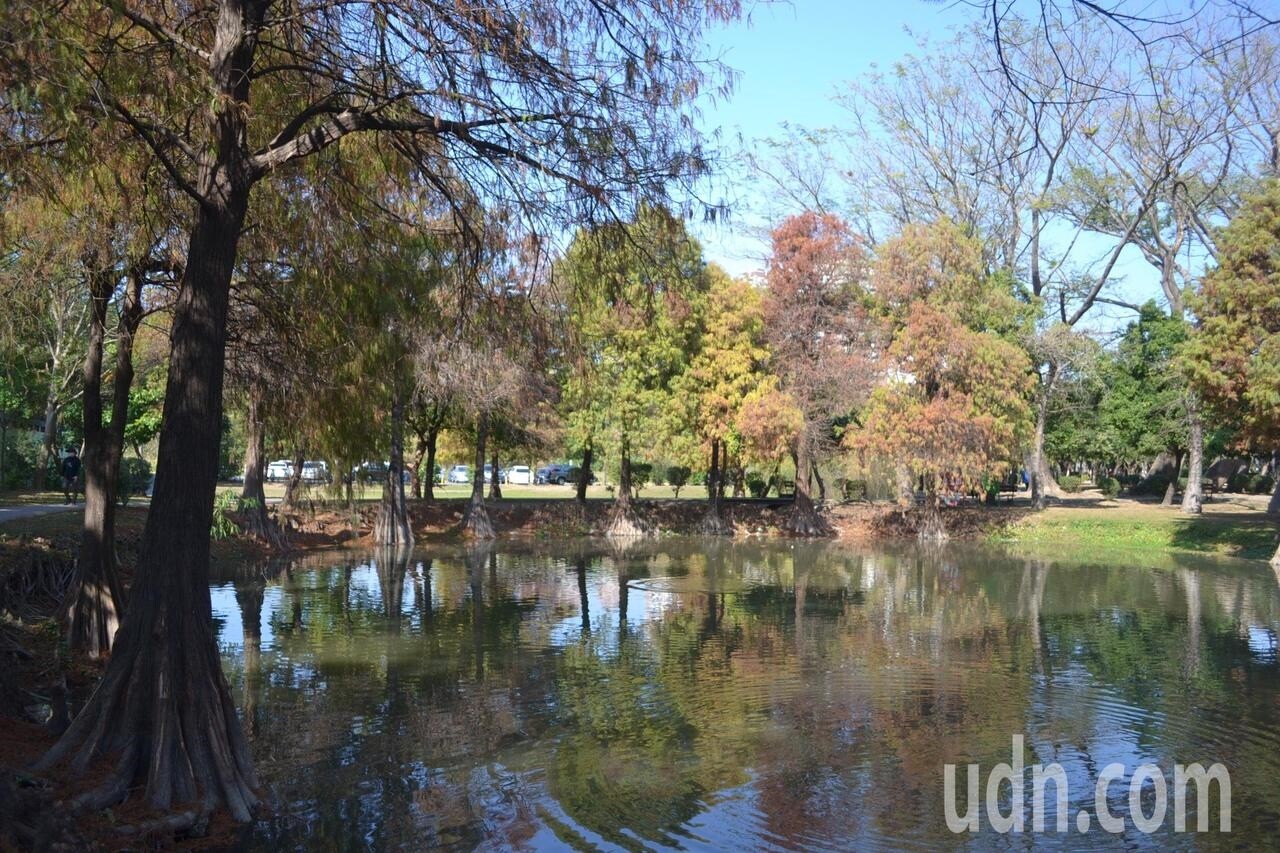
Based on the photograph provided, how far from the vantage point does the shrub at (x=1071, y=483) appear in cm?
5375

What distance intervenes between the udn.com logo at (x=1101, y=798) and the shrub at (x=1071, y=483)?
47.2 meters

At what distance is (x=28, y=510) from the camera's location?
73.0 feet

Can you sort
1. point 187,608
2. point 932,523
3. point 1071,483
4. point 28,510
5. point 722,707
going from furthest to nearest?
point 1071,483
point 932,523
point 28,510
point 722,707
point 187,608

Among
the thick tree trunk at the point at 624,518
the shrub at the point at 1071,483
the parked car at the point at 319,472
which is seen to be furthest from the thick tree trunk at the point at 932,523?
the parked car at the point at 319,472

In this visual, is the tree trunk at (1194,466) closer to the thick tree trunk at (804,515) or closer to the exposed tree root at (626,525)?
the thick tree trunk at (804,515)

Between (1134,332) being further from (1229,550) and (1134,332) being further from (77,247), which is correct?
(77,247)

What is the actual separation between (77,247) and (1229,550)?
101ft

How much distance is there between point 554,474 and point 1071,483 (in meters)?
34.7

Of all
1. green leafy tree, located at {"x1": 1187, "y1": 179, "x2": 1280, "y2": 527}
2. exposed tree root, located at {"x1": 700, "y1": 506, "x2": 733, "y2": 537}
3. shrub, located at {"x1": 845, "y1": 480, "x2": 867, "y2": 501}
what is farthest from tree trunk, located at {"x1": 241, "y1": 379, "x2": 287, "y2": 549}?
shrub, located at {"x1": 845, "y1": 480, "x2": 867, "y2": 501}

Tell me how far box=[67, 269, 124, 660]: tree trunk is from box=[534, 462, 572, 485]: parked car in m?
60.2

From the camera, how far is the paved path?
66.3ft

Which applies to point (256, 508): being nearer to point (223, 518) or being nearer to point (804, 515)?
point (223, 518)

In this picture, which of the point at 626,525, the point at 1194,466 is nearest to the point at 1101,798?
the point at 626,525

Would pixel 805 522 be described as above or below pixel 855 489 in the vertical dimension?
below
